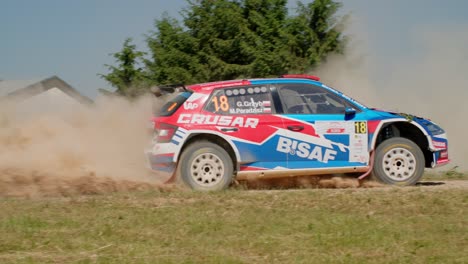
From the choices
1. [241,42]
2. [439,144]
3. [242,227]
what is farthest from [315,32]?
[242,227]

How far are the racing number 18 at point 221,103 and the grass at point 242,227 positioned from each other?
4.94ft

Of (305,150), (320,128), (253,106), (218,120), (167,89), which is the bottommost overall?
(305,150)

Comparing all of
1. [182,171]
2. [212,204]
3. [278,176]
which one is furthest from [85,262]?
[278,176]

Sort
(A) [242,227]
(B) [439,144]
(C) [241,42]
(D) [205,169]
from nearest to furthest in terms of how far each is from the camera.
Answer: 1. (A) [242,227]
2. (D) [205,169]
3. (B) [439,144]
4. (C) [241,42]

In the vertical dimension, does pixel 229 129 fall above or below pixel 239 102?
below

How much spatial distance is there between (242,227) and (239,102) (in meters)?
3.42

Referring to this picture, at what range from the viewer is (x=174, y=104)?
10.2 m

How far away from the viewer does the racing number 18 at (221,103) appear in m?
10.1

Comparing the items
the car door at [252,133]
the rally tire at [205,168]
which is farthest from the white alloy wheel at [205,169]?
the car door at [252,133]

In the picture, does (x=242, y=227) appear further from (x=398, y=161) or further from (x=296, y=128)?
(x=398, y=161)

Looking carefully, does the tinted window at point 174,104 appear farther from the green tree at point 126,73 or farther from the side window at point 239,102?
the green tree at point 126,73

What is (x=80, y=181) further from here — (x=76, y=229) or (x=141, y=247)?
(x=141, y=247)

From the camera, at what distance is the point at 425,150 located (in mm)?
10625

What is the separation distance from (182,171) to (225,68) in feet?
35.6
